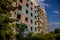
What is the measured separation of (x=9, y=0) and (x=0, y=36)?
3.27 meters

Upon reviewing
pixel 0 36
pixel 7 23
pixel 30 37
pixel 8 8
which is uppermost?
pixel 8 8

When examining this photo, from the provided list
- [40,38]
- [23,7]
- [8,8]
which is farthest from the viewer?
[23,7]

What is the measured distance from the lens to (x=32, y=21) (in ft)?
169

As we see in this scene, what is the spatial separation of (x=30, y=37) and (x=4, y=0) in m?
24.8

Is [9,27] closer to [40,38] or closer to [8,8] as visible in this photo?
[8,8]

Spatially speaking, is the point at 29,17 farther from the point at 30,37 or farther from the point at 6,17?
the point at 6,17

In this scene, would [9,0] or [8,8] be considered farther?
[8,8]

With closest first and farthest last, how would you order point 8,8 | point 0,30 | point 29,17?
point 0,30 < point 8,8 < point 29,17

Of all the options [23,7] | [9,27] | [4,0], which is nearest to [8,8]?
[4,0]

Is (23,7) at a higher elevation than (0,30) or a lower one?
higher

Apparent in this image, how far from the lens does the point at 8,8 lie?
14523mm

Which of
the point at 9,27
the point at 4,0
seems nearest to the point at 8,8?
→ the point at 4,0

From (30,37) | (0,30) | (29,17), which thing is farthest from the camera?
(29,17)

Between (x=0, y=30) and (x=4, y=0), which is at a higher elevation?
(x=4, y=0)
